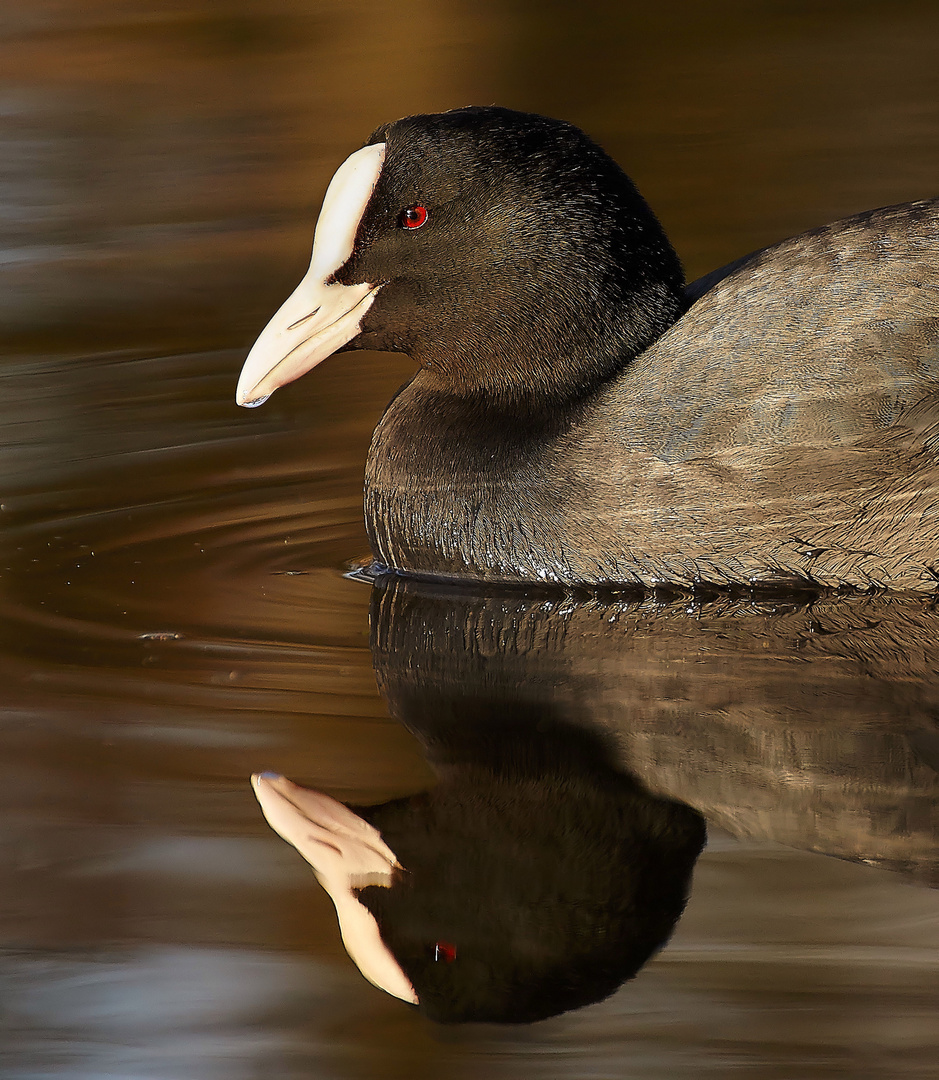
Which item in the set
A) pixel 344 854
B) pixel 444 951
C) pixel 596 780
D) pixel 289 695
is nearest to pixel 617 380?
pixel 289 695

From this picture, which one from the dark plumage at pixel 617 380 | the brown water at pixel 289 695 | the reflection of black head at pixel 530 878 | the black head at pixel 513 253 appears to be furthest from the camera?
the black head at pixel 513 253

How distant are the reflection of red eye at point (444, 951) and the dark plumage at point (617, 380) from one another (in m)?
1.66

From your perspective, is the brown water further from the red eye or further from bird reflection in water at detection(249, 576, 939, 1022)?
the red eye

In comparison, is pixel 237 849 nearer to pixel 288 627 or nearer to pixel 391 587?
pixel 288 627

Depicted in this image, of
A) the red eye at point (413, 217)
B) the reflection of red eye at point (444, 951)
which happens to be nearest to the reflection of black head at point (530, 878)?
the reflection of red eye at point (444, 951)

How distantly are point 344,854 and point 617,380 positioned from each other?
5.66 feet

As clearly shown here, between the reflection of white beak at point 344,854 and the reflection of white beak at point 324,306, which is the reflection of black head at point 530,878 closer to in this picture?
the reflection of white beak at point 344,854

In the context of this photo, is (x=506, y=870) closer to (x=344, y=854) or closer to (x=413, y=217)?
(x=344, y=854)

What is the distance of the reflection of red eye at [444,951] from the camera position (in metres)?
2.97

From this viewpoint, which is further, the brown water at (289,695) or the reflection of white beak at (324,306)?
the reflection of white beak at (324,306)

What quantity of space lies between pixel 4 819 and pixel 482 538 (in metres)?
1.52

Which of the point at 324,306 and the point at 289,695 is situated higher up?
the point at 324,306

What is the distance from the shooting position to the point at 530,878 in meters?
3.17

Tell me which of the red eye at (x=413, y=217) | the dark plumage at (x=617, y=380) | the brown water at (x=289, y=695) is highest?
the red eye at (x=413, y=217)
